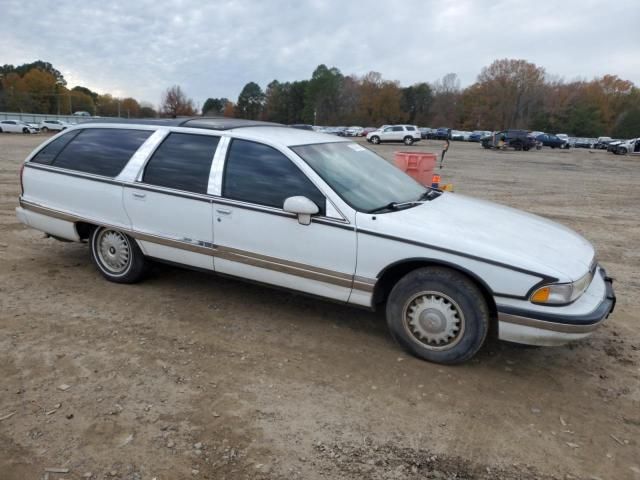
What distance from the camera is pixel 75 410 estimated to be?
9.27 feet

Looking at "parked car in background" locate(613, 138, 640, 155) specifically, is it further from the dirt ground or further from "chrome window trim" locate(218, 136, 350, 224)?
"chrome window trim" locate(218, 136, 350, 224)

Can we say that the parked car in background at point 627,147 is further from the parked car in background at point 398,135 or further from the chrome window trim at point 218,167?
the chrome window trim at point 218,167

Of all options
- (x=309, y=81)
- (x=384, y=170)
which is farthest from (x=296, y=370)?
(x=309, y=81)

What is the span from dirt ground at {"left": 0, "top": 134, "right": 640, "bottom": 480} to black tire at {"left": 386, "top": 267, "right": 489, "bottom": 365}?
148 millimetres

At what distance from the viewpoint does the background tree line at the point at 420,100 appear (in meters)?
90.6

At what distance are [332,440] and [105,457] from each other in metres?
1.20

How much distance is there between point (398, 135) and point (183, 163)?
40.0 metres

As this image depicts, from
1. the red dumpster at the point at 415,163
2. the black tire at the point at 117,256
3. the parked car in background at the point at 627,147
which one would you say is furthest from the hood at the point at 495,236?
the parked car in background at the point at 627,147

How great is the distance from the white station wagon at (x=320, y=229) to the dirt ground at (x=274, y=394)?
379 millimetres

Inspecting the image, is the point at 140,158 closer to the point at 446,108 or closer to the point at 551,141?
the point at 551,141

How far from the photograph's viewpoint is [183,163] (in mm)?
4234

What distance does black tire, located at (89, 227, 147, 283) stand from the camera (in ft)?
15.1

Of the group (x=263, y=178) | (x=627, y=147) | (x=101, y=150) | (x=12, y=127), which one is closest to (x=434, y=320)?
(x=263, y=178)

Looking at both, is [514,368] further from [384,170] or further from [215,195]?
[215,195]
